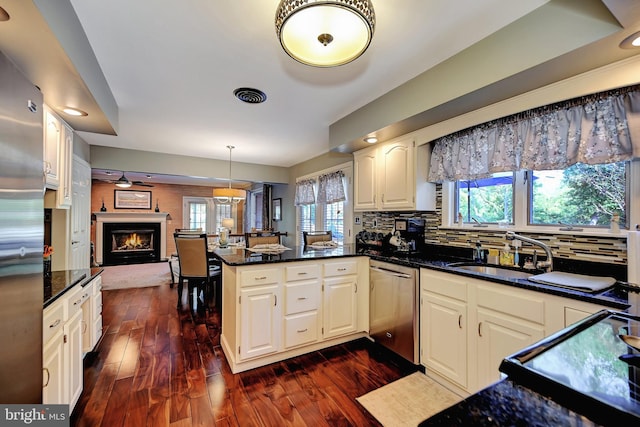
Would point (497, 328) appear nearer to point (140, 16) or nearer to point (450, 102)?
point (450, 102)

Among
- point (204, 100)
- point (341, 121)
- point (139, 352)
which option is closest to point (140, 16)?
point (204, 100)

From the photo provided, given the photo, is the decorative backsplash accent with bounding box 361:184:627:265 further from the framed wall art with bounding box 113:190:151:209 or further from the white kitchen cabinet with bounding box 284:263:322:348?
the framed wall art with bounding box 113:190:151:209

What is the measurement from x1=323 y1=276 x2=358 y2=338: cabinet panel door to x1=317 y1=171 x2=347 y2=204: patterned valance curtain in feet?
5.86

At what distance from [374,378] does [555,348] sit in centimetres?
174

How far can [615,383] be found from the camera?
0.58 meters

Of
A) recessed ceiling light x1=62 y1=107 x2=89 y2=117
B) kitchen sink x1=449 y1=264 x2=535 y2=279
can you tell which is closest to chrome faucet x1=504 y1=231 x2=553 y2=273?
kitchen sink x1=449 y1=264 x2=535 y2=279

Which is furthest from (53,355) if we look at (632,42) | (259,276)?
(632,42)

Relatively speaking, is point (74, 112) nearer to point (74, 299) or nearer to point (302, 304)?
point (74, 299)

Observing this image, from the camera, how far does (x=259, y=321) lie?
2.28m

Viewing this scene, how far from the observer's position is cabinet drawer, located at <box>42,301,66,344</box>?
1.31 metres

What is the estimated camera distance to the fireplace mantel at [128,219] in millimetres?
7199

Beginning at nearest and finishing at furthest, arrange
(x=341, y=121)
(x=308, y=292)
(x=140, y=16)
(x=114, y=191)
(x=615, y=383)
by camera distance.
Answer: (x=615, y=383), (x=140, y=16), (x=308, y=292), (x=341, y=121), (x=114, y=191)

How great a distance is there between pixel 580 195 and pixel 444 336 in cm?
139

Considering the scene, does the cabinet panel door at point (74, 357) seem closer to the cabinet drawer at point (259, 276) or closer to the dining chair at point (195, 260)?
the cabinet drawer at point (259, 276)
